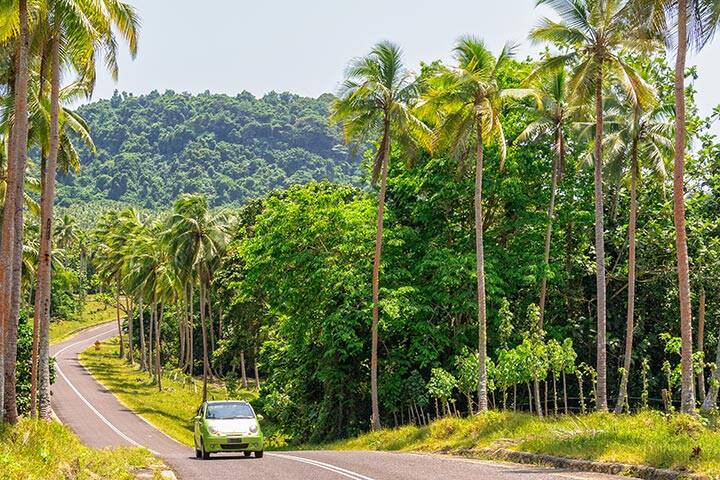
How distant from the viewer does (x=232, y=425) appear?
23.4 metres

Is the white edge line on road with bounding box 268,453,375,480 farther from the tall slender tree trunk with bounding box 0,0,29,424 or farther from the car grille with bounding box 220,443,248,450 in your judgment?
the tall slender tree trunk with bounding box 0,0,29,424

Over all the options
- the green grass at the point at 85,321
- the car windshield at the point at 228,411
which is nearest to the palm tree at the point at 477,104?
the car windshield at the point at 228,411

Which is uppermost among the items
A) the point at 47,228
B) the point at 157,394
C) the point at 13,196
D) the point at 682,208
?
the point at 13,196

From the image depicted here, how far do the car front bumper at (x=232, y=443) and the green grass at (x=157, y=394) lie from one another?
2502 cm

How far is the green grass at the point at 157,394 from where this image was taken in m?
56.4

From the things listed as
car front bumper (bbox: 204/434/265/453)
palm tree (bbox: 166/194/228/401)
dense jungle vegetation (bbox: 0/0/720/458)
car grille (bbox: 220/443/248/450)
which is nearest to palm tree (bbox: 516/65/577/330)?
dense jungle vegetation (bbox: 0/0/720/458)

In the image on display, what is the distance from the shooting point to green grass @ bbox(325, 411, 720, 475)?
14430 mm

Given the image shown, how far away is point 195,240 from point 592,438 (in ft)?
173

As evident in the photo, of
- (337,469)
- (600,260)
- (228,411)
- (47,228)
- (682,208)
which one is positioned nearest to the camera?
(337,469)

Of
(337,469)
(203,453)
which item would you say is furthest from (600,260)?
(337,469)

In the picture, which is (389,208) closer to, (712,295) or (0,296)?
(712,295)

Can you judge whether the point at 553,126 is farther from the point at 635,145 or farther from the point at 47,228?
the point at 47,228

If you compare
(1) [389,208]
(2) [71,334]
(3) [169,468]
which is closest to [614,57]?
(1) [389,208]

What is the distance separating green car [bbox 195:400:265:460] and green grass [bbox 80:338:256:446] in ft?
78.9
